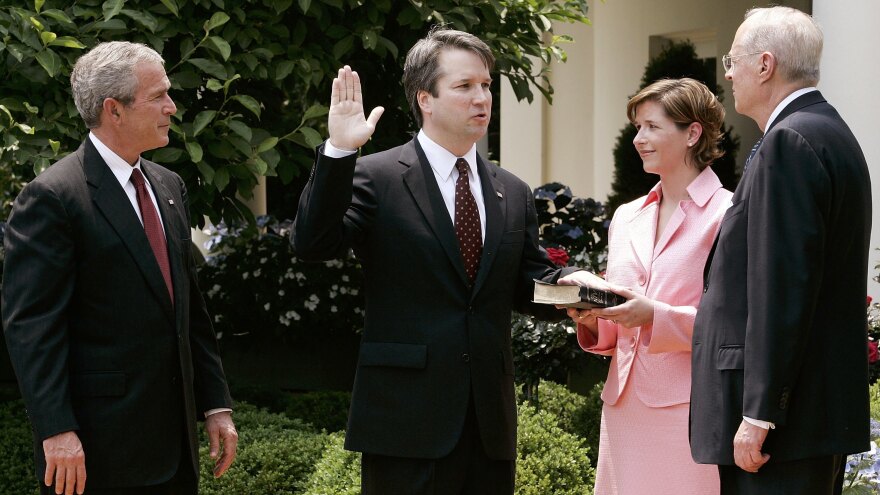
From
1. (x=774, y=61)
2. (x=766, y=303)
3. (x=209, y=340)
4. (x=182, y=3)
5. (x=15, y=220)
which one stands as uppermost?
(x=182, y=3)

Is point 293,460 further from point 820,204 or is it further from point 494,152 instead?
point 494,152

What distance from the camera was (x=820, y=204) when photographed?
298cm

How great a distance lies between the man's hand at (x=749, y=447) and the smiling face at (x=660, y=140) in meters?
1.19

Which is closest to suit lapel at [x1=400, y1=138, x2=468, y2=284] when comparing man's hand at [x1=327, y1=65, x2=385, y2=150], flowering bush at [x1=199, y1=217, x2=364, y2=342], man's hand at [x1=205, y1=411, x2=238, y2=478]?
man's hand at [x1=327, y1=65, x2=385, y2=150]

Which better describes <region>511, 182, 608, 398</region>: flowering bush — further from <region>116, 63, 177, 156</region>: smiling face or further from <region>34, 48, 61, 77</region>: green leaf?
<region>34, 48, 61, 77</region>: green leaf

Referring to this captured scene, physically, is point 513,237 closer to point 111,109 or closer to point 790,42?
point 790,42

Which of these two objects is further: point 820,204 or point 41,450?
point 41,450

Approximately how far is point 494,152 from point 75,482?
985 cm

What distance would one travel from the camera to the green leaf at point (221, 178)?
541 cm

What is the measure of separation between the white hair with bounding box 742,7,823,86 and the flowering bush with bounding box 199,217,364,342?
14.6 ft

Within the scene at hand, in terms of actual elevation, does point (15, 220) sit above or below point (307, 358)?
above

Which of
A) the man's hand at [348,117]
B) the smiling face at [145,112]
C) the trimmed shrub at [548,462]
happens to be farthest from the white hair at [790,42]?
the trimmed shrub at [548,462]

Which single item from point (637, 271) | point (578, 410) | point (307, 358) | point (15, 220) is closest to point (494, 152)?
point (307, 358)

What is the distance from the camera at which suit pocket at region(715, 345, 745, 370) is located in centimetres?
309
